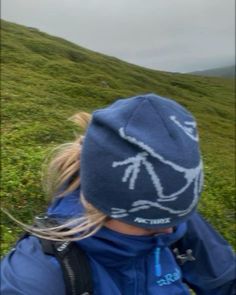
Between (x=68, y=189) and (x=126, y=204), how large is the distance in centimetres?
35

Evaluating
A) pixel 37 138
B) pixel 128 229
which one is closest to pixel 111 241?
pixel 128 229

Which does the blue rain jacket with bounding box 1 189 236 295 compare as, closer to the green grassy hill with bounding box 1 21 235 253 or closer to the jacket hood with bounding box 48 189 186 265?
the jacket hood with bounding box 48 189 186 265

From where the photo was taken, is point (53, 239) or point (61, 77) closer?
point (53, 239)

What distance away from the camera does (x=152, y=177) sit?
2334 millimetres

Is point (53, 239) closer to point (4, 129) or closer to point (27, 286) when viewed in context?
point (27, 286)

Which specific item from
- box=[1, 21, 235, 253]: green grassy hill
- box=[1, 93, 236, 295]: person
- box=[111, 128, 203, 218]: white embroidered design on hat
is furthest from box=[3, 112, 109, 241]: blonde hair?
box=[1, 21, 235, 253]: green grassy hill

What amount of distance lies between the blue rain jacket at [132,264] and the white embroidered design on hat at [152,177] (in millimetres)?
148

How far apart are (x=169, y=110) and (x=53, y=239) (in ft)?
2.32

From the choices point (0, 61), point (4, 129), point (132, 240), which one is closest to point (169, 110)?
point (132, 240)

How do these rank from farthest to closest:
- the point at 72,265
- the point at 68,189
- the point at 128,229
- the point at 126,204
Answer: the point at 68,189 → the point at 128,229 → the point at 126,204 → the point at 72,265

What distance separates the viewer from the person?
229 cm

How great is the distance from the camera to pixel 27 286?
2236 mm

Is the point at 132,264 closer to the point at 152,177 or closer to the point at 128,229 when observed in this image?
the point at 128,229

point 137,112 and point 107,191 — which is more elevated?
point 137,112
